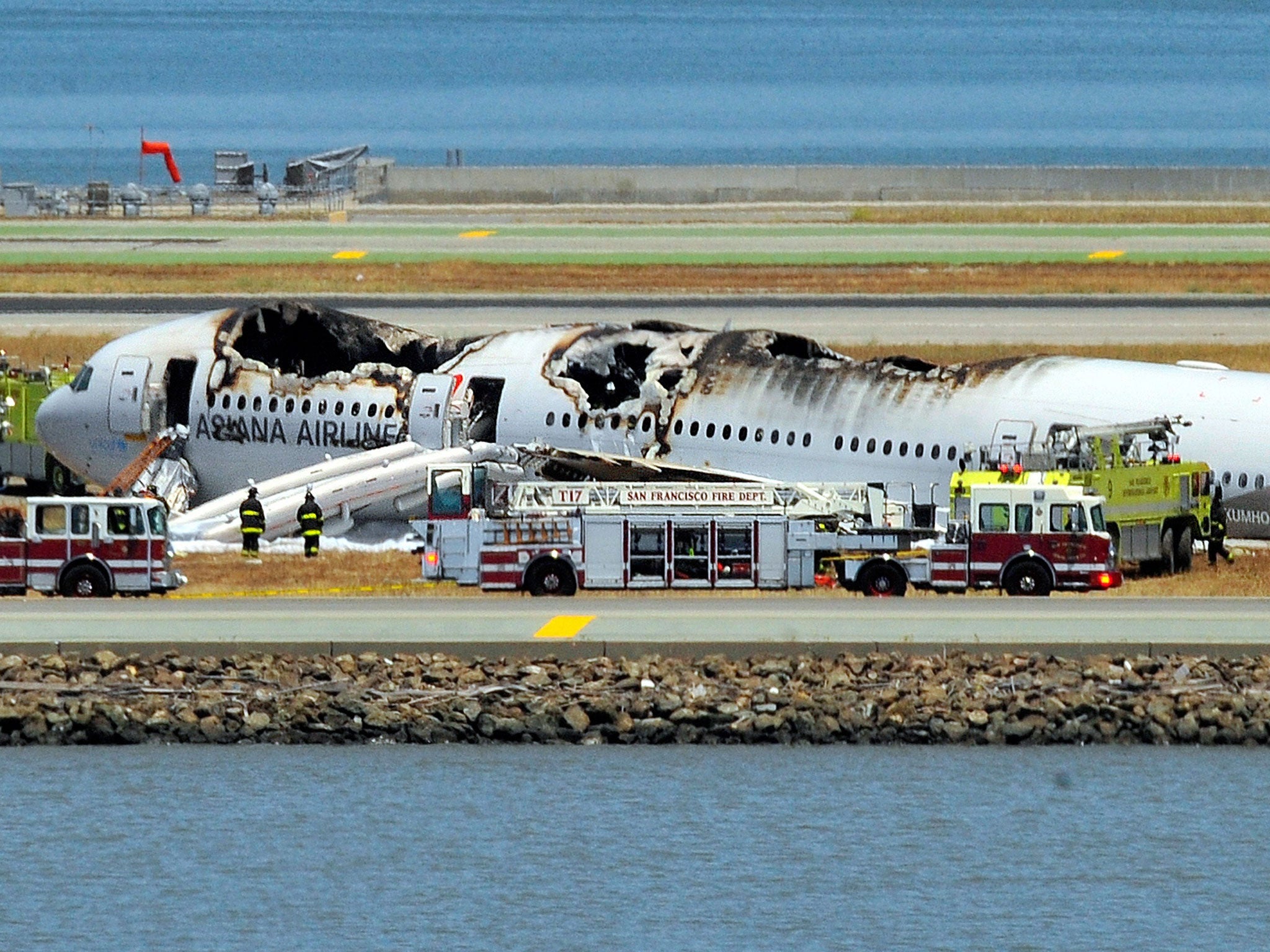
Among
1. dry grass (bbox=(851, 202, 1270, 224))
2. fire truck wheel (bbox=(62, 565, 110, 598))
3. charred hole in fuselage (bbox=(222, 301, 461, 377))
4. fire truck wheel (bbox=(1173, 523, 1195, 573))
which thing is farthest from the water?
dry grass (bbox=(851, 202, 1270, 224))

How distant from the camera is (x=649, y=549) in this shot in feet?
169

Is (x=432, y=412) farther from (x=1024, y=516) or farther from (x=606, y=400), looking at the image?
(x=1024, y=516)

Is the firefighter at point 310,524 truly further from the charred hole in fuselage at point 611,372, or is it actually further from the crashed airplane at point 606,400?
the charred hole in fuselage at point 611,372

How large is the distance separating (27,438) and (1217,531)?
36.6m

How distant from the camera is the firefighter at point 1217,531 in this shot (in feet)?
184

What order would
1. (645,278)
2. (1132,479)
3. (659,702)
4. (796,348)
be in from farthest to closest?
(645,278) < (796,348) < (1132,479) < (659,702)

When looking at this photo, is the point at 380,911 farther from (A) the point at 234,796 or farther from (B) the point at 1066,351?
(B) the point at 1066,351

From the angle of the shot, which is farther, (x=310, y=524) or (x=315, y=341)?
(x=315, y=341)

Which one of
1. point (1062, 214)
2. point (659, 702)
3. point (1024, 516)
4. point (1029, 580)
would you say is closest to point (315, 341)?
point (1024, 516)

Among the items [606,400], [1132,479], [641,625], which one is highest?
[606,400]

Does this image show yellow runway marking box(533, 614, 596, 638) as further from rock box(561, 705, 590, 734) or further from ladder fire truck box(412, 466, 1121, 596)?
ladder fire truck box(412, 466, 1121, 596)

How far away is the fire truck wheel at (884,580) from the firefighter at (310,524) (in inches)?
565

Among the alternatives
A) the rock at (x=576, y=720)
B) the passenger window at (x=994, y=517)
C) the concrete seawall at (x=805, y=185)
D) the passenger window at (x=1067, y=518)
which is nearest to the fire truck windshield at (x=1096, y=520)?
the passenger window at (x=1067, y=518)

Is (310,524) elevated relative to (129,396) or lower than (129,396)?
lower
